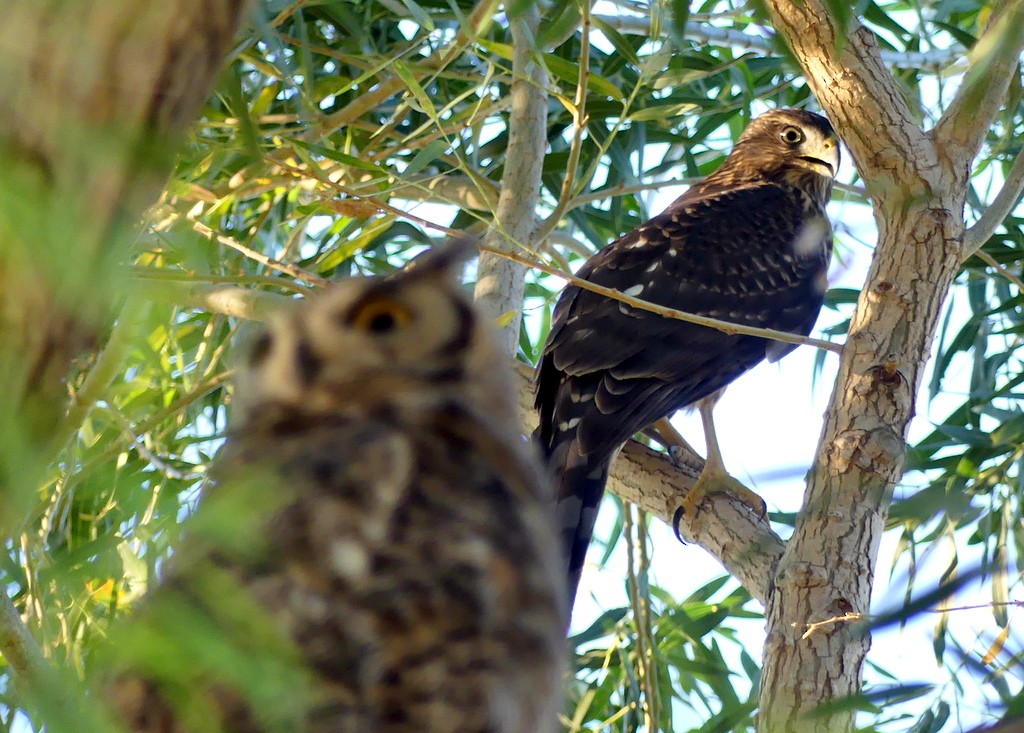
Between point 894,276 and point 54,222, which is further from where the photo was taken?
point 894,276

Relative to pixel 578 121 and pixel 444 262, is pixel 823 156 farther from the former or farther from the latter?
pixel 444 262

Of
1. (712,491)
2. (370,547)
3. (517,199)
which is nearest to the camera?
(370,547)

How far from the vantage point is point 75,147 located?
58cm

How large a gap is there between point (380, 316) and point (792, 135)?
126 inches

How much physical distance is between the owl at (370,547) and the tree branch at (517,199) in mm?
1432

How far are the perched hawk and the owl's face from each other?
60.0 inches

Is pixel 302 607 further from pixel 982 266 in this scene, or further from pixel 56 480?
pixel 982 266

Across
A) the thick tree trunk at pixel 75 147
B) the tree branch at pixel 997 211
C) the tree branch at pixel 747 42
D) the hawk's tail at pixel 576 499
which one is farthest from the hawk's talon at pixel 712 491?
the thick tree trunk at pixel 75 147

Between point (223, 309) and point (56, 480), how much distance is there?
0.57 meters

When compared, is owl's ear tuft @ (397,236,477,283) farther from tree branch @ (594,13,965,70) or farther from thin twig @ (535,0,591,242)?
tree branch @ (594,13,965,70)

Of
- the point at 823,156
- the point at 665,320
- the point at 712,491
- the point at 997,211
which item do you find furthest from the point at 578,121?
the point at 823,156

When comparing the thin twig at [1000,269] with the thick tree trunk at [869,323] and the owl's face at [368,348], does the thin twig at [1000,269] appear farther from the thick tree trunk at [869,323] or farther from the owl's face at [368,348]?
the owl's face at [368,348]

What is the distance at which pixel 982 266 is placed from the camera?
290cm

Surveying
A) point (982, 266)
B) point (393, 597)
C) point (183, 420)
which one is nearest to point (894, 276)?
point (982, 266)
